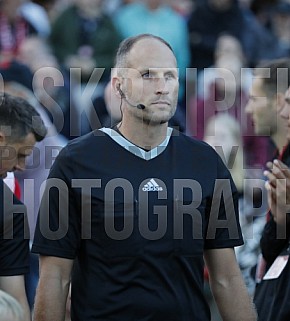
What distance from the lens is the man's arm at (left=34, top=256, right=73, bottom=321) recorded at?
4.19m

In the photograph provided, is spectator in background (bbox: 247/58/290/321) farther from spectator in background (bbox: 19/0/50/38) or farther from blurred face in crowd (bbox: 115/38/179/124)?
spectator in background (bbox: 19/0/50/38)

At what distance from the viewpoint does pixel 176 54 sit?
10.0m

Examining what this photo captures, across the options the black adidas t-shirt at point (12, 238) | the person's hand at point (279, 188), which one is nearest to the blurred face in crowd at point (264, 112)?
the person's hand at point (279, 188)

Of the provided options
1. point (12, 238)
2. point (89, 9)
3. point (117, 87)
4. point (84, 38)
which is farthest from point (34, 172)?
point (89, 9)

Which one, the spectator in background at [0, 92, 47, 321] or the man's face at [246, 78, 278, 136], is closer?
the spectator in background at [0, 92, 47, 321]

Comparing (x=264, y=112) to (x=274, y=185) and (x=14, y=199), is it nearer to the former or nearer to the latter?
(x=274, y=185)

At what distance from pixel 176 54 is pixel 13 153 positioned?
17.8 ft

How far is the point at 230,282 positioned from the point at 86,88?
489cm

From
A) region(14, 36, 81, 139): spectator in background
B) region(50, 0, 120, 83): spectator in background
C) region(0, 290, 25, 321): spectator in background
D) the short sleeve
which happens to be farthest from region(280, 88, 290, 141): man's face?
region(50, 0, 120, 83): spectator in background

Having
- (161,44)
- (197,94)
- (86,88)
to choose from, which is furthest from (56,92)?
(161,44)

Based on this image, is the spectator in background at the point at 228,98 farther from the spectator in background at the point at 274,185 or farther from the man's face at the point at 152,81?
the man's face at the point at 152,81

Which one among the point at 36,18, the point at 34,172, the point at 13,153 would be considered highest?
the point at 36,18

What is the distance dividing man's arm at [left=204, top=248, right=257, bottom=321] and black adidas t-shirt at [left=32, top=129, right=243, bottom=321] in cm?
12

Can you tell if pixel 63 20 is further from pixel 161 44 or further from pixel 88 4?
pixel 161 44
